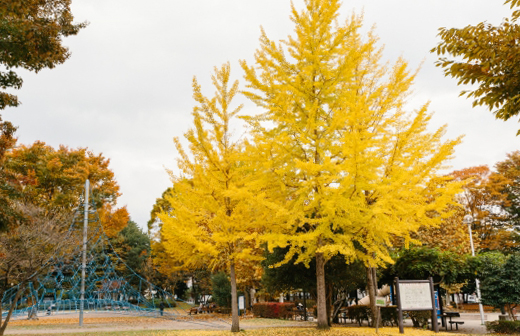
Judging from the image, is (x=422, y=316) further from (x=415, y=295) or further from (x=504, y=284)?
(x=415, y=295)

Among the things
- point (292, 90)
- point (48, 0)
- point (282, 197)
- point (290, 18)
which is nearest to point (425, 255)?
point (282, 197)

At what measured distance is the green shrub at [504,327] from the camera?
13227 mm

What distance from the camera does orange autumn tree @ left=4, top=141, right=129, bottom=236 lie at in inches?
1011

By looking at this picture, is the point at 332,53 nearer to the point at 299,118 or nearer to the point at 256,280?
the point at 299,118

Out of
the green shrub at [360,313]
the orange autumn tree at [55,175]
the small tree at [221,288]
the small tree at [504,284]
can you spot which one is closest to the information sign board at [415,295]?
the small tree at [504,284]

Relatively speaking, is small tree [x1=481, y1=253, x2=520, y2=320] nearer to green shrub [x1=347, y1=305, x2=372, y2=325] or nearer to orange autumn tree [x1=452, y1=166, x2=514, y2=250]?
green shrub [x1=347, y1=305, x2=372, y2=325]

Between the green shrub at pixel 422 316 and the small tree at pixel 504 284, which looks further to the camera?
the green shrub at pixel 422 316

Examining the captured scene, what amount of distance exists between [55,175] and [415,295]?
80.9 ft

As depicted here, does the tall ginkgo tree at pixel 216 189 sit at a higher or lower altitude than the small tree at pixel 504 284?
higher

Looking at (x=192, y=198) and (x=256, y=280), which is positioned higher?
(x=192, y=198)

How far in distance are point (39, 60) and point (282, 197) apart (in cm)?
673

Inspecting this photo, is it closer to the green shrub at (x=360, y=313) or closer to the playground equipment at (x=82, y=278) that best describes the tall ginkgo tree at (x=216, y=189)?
the playground equipment at (x=82, y=278)

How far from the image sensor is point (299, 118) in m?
10.7

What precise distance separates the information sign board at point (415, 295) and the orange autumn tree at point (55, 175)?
69.5ft
